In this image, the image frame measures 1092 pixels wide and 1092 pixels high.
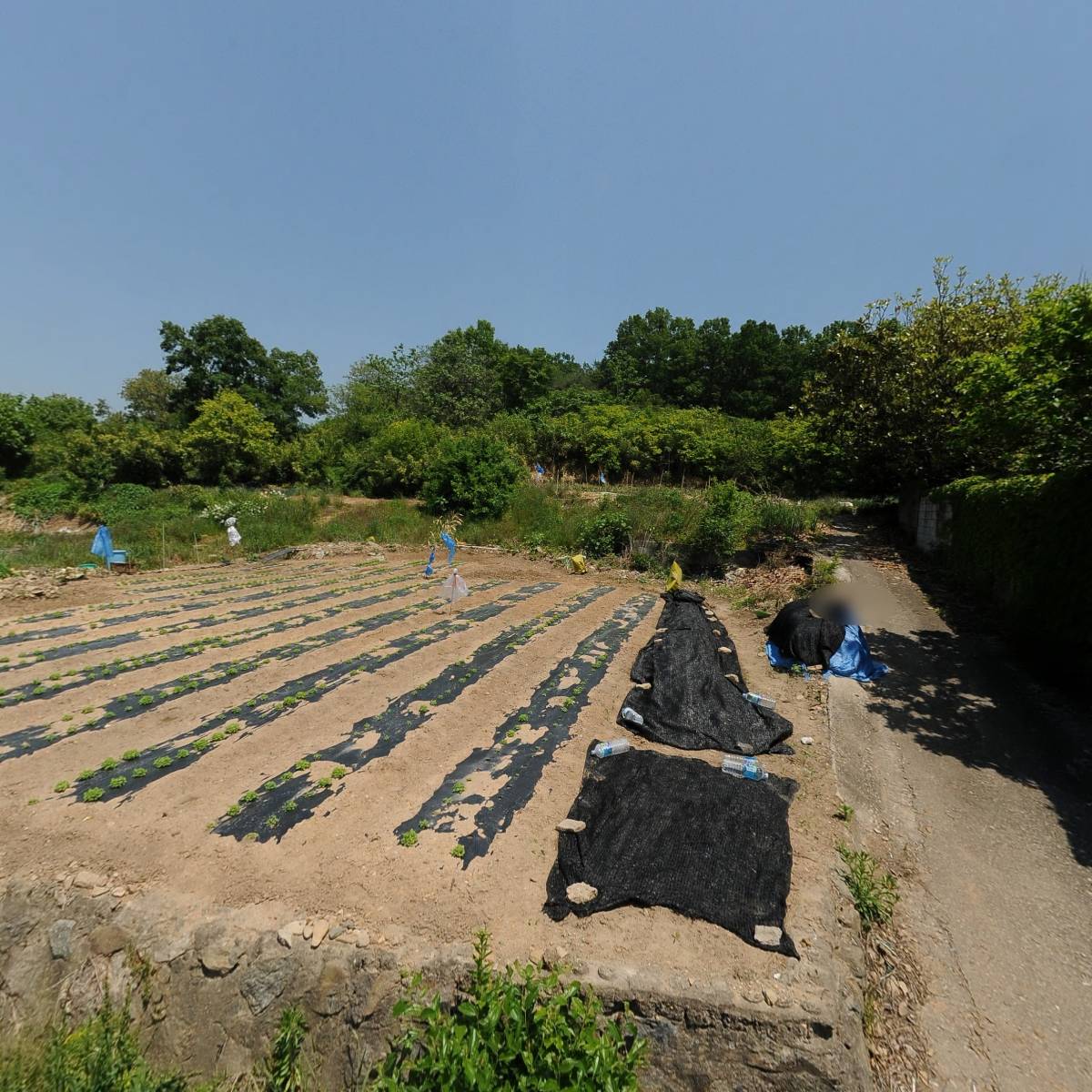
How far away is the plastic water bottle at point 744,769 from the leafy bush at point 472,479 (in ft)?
53.2

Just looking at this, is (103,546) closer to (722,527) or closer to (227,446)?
A: (227,446)

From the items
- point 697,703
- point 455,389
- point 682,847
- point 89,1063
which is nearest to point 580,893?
point 682,847

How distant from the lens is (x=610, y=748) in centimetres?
521

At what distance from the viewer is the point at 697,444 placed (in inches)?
963

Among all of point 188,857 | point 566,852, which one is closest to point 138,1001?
point 188,857

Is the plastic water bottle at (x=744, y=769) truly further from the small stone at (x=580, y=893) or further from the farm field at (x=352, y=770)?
the small stone at (x=580, y=893)

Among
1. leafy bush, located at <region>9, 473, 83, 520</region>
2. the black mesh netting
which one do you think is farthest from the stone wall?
leafy bush, located at <region>9, 473, 83, 520</region>

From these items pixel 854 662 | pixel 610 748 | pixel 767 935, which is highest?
pixel 854 662

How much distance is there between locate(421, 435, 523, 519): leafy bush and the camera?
66.8 feet

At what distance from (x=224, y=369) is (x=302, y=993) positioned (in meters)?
41.2

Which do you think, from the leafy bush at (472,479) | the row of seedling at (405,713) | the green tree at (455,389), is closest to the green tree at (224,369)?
the green tree at (455,389)

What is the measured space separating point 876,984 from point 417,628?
7.61m

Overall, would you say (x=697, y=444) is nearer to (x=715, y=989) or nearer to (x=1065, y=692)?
(x=1065, y=692)

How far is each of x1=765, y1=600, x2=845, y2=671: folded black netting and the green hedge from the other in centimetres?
270
